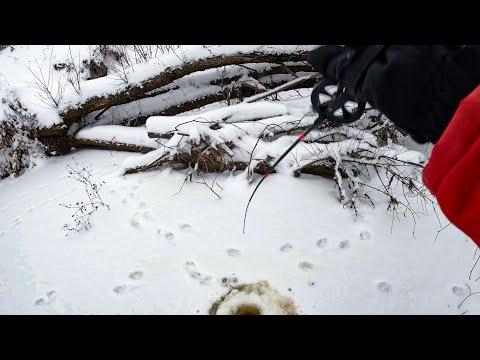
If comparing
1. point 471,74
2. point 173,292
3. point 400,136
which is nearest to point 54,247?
point 173,292

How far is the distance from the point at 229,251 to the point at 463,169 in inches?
81.0

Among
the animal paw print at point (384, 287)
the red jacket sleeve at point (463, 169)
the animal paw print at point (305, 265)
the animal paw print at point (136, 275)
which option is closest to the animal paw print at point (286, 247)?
the animal paw print at point (305, 265)

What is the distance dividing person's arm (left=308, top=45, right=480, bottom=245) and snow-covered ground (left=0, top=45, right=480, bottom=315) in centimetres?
146

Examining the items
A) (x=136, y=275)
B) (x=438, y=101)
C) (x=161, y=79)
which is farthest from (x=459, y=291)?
(x=161, y=79)

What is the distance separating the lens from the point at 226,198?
3.18m

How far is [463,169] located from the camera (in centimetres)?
84

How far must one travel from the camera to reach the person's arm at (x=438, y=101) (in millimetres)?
856

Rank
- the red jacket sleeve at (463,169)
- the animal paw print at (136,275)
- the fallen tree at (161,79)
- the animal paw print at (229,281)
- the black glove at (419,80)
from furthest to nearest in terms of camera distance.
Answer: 1. the fallen tree at (161,79)
2. the animal paw print at (136,275)
3. the animal paw print at (229,281)
4. the black glove at (419,80)
5. the red jacket sleeve at (463,169)

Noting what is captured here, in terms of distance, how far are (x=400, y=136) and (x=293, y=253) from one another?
2.29 metres

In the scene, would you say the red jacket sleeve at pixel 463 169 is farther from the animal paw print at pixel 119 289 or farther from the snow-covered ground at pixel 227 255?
the animal paw print at pixel 119 289

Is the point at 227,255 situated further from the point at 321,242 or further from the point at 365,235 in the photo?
the point at 365,235

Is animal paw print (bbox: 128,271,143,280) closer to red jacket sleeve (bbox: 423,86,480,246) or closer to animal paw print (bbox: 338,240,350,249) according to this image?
animal paw print (bbox: 338,240,350,249)

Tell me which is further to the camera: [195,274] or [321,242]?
[321,242]
